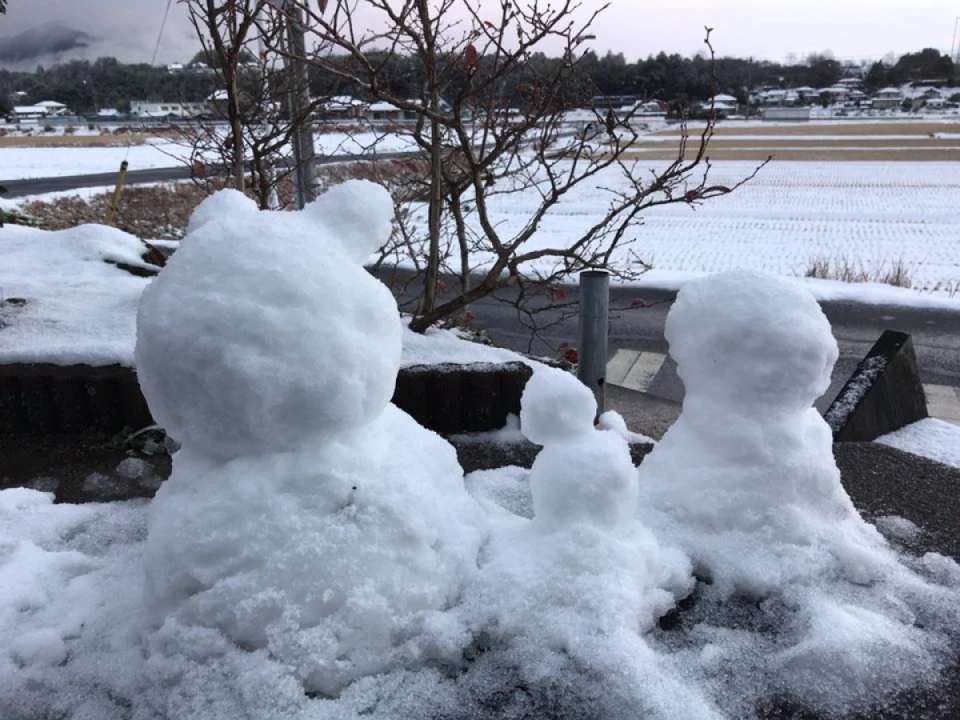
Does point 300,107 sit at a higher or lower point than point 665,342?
higher

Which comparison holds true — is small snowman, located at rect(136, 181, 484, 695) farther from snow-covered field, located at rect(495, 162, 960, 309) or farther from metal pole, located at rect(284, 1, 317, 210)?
snow-covered field, located at rect(495, 162, 960, 309)

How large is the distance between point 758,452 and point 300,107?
169 inches

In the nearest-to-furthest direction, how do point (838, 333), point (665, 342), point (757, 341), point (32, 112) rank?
point (757, 341) < point (665, 342) < point (838, 333) < point (32, 112)

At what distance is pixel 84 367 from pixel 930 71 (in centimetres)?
10777

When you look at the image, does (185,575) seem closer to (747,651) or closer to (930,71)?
(747,651)

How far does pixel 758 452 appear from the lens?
8.64ft

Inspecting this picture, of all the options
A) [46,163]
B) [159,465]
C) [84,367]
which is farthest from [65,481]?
[46,163]

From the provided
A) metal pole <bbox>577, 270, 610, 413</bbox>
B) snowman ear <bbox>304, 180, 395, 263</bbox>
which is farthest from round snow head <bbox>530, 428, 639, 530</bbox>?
metal pole <bbox>577, 270, 610, 413</bbox>

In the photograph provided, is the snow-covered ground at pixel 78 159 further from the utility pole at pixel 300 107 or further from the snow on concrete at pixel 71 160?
the utility pole at pixel 300 107

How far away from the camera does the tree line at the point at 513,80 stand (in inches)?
200

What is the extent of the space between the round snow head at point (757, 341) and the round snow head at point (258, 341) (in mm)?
1239

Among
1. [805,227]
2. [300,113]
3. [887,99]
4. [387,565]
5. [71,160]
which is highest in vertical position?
[887,99]

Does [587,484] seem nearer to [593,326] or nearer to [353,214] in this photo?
[353,214]

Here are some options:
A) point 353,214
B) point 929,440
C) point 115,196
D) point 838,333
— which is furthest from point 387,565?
point 115,196
